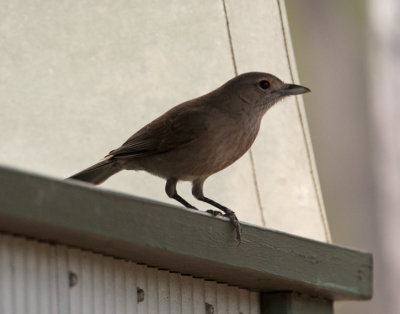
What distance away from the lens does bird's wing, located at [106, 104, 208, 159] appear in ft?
18.6

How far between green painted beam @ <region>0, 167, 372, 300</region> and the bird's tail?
104 cm

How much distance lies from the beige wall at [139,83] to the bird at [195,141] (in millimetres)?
125

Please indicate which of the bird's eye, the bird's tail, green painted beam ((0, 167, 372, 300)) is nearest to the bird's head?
the bird's eye

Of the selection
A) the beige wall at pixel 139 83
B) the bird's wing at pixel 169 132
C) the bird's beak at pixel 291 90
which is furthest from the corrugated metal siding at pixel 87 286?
the bird's beak at pixel 291 90

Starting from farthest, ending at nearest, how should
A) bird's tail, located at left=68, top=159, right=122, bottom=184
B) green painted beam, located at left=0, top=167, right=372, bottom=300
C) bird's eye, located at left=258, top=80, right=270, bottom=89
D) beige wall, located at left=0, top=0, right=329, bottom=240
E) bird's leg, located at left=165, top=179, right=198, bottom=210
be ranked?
bird's eye, located at left=258, top=80, right=270, bottom=89 < bird's leg, located at left=165, top=179, right=198, bottom=210 < bird's tail, located at left=68, top=159, right=122, bottom=184 < beige wall, located at left=0, top=0, right=329, bottom=240 < green painted beam, located at left=0, top=167, right=372, bottom=300

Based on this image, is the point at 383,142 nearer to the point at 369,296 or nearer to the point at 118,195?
the point at 369,296

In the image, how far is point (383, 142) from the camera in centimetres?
1572

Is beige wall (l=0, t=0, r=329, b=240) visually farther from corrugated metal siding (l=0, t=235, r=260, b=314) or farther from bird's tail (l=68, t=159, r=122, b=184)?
corrugated metal siding (l=0, t=235, r=260, b=314)

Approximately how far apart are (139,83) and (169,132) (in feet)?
0.99

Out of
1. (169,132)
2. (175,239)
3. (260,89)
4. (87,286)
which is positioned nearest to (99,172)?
(169,132)

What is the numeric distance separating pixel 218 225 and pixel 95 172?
1146 mm

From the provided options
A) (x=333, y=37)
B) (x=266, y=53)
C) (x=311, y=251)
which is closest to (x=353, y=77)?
(x=333, y=37)

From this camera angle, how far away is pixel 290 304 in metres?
4.95

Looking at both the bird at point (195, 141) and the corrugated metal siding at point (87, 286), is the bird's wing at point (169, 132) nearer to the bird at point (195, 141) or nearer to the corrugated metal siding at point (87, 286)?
the bird at point (195, 141)
